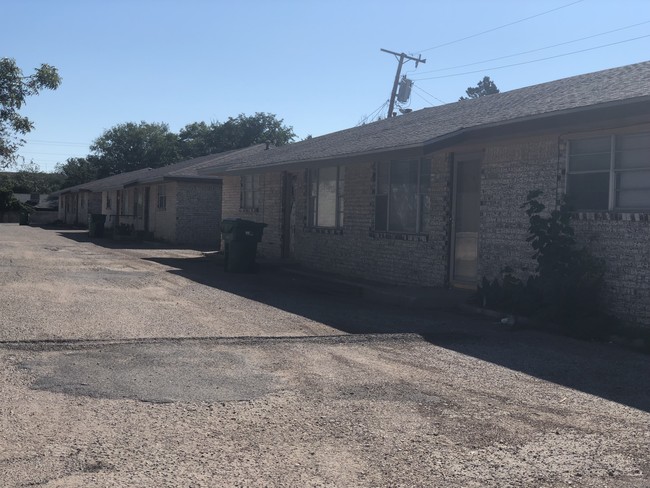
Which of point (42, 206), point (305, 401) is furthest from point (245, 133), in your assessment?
point (305, 401)

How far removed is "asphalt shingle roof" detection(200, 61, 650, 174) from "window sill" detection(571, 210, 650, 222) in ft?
5.41

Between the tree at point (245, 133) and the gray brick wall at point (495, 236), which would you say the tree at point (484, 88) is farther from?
the gray brick wall at point (495, 236)

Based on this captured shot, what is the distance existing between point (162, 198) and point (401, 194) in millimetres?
20368

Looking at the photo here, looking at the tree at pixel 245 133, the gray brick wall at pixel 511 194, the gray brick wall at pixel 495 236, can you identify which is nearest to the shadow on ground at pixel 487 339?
the gray brick wall at pixel 495 236

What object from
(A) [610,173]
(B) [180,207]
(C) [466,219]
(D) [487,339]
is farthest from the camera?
(B) [180,207]

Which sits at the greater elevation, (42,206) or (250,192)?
(250,192)

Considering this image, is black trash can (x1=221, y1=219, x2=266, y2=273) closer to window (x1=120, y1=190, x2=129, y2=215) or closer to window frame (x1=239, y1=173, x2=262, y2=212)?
window frame (x1=239, y1=173, x2=262, y2=212)

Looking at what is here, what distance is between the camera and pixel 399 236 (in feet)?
51.3

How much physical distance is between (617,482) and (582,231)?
23.5 feet

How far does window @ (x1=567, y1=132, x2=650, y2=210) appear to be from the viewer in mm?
10508

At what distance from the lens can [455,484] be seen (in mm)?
4504

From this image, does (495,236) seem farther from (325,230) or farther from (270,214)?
(270,214)

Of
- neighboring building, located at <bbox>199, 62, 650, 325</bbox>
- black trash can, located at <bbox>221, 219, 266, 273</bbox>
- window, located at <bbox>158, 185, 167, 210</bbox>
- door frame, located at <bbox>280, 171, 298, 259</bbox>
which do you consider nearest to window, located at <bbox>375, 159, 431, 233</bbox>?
neighboring building, located at <bbox>199, 62, 650, 325</bbox>

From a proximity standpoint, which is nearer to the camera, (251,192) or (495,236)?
(495,236)
